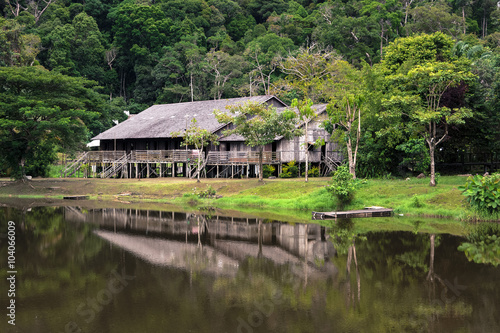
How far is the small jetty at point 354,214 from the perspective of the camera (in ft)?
90.3

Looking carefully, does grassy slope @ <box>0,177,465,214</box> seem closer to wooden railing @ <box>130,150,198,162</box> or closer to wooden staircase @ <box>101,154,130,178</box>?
wooden railing @ <box>130,150,198,162</box>

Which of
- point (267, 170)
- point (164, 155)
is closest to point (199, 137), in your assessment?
point (267, 170)

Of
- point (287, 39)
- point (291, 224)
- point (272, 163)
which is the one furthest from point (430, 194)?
point (287, 39)

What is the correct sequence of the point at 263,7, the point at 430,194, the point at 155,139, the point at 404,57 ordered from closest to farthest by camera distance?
the point at 430,194
the point at 404,57
the point at 155,139
the point at 263,7

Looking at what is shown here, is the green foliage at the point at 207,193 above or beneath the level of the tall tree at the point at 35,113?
beneath

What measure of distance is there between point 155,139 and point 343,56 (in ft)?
114

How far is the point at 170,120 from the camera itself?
5075cm

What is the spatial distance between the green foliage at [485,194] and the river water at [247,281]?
15.9 feet

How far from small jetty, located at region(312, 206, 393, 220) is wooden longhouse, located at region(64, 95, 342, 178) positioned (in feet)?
44.7

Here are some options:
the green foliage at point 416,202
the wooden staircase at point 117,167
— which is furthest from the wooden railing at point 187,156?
the green foliage at point 416,202

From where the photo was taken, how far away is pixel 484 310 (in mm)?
12461

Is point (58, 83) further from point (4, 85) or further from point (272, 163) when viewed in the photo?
point (272, 163)

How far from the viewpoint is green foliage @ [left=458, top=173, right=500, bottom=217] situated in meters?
24.9

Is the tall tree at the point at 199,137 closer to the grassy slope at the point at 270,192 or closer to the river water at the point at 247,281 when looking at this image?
the grassy slope at the point at 270,192
